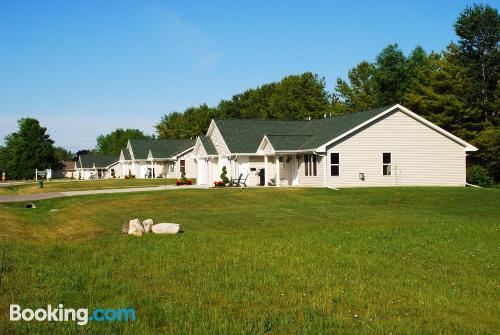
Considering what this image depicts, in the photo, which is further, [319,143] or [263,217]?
[319,143]

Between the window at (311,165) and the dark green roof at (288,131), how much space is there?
0.78m

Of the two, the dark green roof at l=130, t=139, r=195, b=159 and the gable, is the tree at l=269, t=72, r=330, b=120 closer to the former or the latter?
the dark green roof at l=130, t=139, r=195, b=159

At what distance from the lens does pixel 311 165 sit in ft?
134

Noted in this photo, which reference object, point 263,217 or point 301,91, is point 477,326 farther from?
point 301,91

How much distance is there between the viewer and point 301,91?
87.4 meters

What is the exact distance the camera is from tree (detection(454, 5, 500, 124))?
179 feet

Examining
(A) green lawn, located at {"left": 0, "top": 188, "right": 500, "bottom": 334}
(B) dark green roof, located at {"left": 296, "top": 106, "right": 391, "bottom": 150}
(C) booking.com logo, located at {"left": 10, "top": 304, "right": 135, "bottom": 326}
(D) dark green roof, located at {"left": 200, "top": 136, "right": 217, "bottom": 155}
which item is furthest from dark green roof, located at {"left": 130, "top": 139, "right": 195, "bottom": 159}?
(C) booking.com logo, located at {"left": 10, "top": 304, "right": 135, "bottom": 326}

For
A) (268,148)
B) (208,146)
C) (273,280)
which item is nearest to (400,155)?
(268,148)

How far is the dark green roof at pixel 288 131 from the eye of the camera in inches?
1598

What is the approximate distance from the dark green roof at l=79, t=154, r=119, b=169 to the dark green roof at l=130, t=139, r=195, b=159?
26.2 m

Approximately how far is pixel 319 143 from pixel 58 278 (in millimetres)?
30057

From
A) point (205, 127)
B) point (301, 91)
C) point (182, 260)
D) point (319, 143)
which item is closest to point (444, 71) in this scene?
point (319, 143)

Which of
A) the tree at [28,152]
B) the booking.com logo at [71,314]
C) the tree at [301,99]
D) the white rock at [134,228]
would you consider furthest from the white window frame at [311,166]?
the tree at [28,152]

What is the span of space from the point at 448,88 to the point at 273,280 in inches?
2036
